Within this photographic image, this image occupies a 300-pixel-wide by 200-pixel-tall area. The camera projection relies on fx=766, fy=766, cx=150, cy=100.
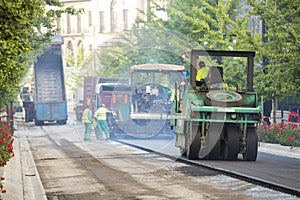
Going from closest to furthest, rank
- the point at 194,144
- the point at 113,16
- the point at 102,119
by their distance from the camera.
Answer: the point at 194,144, the point at 102,119, the point at 113,16

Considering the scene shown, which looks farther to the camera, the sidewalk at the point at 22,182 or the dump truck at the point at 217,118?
the dump truck at the point at 217,118

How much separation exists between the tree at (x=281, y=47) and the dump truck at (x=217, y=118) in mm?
5608

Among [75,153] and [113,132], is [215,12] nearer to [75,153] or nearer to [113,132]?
[113,132]

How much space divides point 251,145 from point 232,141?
0.55 meters

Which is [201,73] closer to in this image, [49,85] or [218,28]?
[218,28]

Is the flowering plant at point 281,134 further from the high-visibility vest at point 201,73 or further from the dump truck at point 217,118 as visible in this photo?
the high-visibility vest at point 201,73

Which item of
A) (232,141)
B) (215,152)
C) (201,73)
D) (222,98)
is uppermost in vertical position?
(201,73)

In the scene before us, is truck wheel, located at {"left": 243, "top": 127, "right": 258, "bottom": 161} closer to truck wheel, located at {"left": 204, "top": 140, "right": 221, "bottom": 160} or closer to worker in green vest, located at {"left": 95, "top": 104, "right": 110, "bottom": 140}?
truck wheel, located at {"left": 204, "top": 140, "right": 221, "bottom": 160}

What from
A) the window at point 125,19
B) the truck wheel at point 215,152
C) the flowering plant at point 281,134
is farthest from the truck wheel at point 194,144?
the window at point 125,19

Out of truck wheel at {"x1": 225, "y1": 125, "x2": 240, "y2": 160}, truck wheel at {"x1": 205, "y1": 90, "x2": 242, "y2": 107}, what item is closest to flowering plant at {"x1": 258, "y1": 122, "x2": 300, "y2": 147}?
truck wheel at {"x1": 225, "y1": 125, "x2": 240, "y2": 160}

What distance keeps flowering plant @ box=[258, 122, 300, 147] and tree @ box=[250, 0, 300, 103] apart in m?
1.28

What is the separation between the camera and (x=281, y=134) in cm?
2852

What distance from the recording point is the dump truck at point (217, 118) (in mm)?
20125

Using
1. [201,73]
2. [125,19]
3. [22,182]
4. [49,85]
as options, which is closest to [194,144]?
[201,73]
